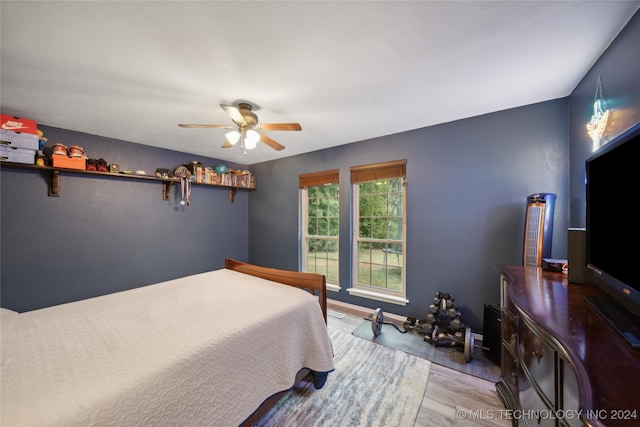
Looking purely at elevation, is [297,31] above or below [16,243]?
above

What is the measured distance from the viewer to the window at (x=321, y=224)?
3561 millimetres

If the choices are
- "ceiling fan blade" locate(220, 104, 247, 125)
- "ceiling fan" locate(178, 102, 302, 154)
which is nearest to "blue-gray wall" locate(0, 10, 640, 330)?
"ceiling fan" locate(178, 102, 302, 154)

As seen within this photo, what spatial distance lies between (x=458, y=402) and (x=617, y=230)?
1.51 meters

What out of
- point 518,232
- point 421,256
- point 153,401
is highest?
point 518,232

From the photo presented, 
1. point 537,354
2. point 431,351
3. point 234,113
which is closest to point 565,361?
point 537,354

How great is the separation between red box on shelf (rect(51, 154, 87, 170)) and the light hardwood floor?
405 centimetres

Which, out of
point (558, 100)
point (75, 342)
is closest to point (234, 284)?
point (75, 342)

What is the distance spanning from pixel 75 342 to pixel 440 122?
3.47 metres

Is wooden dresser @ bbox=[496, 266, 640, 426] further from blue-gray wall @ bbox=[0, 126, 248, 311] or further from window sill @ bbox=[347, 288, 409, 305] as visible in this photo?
blue-gray wall @ bbox=[0, 126, 248, 311]

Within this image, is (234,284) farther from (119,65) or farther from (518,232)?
(518,232)

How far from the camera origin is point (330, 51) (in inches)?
55.9

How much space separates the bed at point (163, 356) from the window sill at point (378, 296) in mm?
1373

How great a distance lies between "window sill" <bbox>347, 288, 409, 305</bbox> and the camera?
9.41 ft

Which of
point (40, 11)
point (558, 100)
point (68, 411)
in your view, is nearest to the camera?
point (68, 411)
